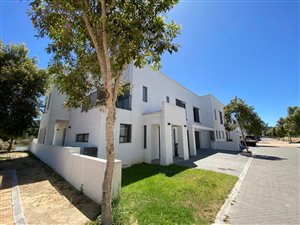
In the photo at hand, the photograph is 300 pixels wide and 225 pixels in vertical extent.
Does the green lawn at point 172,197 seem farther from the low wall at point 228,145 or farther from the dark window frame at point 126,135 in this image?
the low wall at point 228,145

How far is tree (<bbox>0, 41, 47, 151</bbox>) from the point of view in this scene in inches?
455

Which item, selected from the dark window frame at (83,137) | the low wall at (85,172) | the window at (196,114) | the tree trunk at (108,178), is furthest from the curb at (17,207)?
the window at (196,114)

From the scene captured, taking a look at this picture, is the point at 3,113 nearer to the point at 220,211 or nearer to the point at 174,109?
the point at 174,109

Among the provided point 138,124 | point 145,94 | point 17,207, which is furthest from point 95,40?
point 145,94

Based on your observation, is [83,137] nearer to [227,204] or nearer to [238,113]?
[227,204]

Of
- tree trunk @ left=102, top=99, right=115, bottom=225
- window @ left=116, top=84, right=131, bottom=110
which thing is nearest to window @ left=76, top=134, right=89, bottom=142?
window @ left=116, top=84, right=131, bottom=110

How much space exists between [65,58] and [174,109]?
9.36 metres

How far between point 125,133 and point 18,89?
30.4 feet

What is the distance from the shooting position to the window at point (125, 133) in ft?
37.7

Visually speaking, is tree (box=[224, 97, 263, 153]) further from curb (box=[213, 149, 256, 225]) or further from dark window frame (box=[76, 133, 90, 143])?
dark window frame (box=[76, 133, 90, 143])

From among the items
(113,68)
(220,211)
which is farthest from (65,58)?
(220,211)

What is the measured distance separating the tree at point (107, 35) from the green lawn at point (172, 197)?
1.20m

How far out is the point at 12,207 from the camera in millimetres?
5129

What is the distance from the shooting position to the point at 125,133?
11.8 meters
